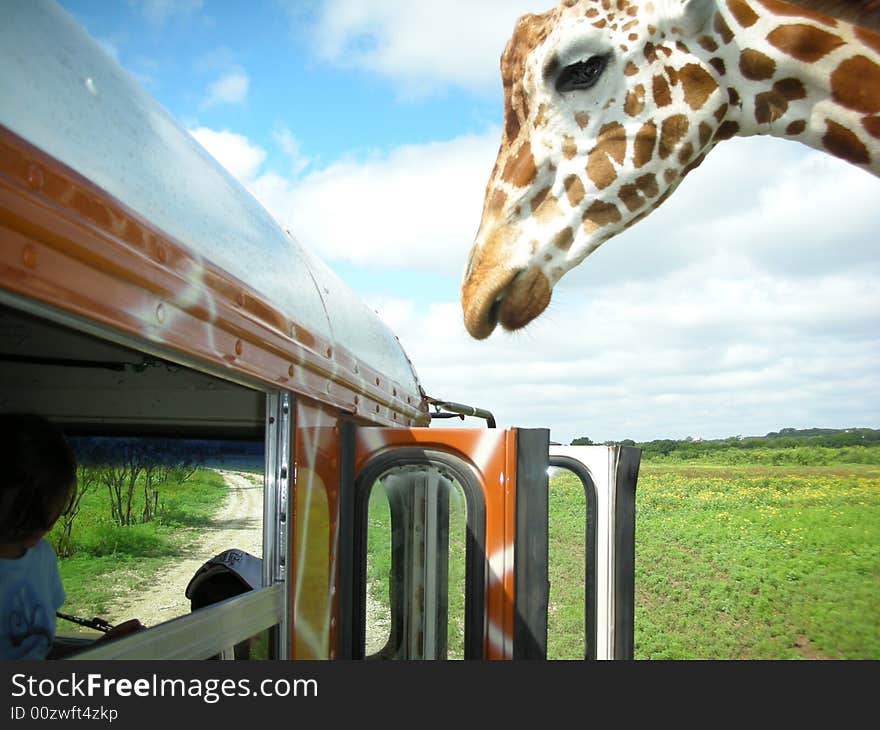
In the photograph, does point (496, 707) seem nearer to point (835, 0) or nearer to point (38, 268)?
point (38, 268)

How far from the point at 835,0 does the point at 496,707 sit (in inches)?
68.5

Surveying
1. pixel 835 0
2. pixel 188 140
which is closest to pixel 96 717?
pixel 188 140

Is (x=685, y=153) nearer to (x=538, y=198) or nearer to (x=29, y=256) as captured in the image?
(x=538, y=198)

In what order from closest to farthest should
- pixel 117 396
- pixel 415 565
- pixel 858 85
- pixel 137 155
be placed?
pixel 137 155
pixel 858 85
pixel 415 565
pixel 117 396

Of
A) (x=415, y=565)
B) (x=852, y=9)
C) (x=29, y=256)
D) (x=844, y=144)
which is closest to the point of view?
(x=29, y=256)

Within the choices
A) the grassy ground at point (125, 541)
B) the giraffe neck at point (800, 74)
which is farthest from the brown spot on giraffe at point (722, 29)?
the grassy ground at point (125, 541)

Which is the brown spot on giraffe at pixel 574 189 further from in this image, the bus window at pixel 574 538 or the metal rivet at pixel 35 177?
the metal rivet at pixel 35 177

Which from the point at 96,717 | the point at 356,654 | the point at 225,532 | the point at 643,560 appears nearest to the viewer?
the point at 96,717

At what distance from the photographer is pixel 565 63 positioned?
2637mm

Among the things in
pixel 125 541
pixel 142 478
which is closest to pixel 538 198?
pixel 142 478

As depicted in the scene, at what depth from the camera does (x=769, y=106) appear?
99.3 inches

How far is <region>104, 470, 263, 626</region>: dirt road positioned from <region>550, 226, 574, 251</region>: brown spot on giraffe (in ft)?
4.78

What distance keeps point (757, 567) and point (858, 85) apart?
22.7 m

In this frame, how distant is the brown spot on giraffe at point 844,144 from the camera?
2324 mm
